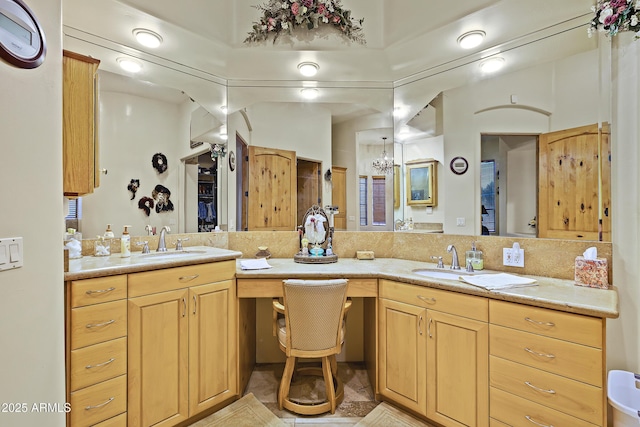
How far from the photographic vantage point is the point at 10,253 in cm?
97

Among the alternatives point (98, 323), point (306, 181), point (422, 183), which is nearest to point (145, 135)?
point (306, 181)

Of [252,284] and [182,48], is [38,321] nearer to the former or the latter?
[252,284]

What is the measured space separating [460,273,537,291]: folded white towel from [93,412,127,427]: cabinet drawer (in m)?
2.02

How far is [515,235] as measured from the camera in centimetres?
198

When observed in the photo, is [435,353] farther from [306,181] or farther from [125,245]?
[125,245]

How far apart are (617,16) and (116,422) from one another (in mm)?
3248

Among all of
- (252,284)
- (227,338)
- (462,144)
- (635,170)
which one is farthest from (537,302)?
(227,338)

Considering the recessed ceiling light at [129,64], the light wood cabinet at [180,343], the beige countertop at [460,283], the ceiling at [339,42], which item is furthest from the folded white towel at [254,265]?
the recessed ceiling light at [129,64]

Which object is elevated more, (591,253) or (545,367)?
(591,253)

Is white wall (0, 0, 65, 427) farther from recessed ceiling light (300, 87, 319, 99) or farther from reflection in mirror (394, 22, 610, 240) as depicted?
reflection in mirror (394, 22, 610, 240)

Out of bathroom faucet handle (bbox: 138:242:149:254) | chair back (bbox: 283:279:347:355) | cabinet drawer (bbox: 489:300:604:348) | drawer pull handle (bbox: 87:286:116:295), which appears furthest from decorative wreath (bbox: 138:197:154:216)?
cabinet drawer (bbox: 489:300:604:348)

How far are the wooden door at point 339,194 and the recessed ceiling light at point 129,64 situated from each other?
1724mm

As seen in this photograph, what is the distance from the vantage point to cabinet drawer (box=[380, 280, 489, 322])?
1.56m

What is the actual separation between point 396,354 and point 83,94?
2.45m
